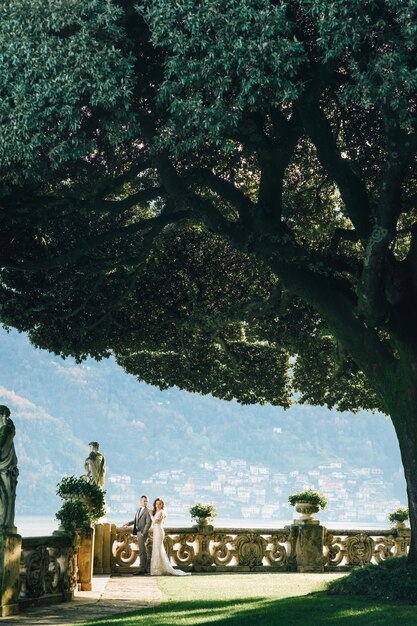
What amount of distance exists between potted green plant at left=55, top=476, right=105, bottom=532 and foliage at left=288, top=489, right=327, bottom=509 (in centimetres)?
770

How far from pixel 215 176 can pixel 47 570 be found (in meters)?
7.83

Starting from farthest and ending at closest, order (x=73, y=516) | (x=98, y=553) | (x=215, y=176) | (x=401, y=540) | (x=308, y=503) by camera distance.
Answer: (x=401, y=540) → (x=308, y=503) → (x=98, y=553) → (x=73, y=516) → (x=215, y=176)

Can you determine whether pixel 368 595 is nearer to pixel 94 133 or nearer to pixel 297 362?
pixel 94 133

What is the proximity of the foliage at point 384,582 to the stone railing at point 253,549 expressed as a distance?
30.8ft

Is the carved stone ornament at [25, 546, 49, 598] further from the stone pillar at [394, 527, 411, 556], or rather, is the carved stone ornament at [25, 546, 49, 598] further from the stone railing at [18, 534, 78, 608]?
the stone pillar at [394, 527, 411, 556]

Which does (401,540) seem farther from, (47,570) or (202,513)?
(47,570)

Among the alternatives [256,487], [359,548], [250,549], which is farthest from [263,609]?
[256,487]

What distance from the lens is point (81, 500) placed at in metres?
20.0

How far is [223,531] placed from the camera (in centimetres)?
2666

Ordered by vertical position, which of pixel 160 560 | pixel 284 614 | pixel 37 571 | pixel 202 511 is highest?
A: pixel 202 511

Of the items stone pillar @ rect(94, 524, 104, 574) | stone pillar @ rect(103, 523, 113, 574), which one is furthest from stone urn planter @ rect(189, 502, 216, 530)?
stone pillar @ rect(94, 524, 104, 574)

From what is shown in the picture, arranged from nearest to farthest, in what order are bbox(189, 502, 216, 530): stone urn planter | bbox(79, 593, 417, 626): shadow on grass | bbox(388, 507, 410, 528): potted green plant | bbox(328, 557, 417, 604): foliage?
bbox(79, 593, 417, 626): shadow on grass
bbox(328, 557, 417, 604): foliage
bbox(189, 502, 216, 530): stone urn planter
bbox(388, 507, 410, 528): potted green plant

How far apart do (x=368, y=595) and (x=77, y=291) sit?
972 centimetres

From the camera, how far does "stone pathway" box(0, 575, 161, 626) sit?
14.9m
